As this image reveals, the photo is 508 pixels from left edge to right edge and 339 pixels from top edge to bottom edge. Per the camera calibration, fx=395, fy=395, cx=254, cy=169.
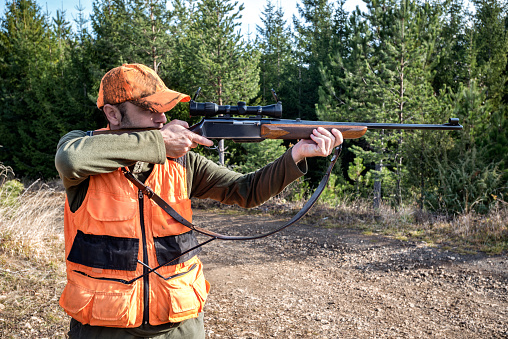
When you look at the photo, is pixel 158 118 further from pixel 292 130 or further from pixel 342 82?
pixel 342 82

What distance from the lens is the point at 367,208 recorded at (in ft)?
33.2

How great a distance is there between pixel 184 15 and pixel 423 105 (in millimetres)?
10462

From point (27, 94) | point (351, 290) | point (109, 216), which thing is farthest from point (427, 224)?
point (27, 94)

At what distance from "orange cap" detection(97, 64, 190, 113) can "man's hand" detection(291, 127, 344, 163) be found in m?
0.74

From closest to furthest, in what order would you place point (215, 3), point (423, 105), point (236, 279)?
point (236, 279), point (215, 3), point (423, 105)

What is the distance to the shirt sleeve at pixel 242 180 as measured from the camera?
226cm

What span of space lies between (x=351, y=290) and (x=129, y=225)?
4.16 meters

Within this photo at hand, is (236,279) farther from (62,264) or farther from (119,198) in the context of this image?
(119,198)

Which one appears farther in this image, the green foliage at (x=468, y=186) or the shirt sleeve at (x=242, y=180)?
the green foliage at (x=468, y=186)

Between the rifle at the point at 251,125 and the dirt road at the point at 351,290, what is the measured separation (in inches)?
99.1

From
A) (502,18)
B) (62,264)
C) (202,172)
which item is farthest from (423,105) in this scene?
(202,172)

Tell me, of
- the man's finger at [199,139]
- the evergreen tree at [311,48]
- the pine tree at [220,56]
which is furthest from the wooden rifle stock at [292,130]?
the evergreen tree at [311,48]

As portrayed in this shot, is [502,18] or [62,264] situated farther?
[502,18]

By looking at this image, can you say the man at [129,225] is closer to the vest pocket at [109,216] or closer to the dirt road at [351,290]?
the vest pocket at [109,216]
